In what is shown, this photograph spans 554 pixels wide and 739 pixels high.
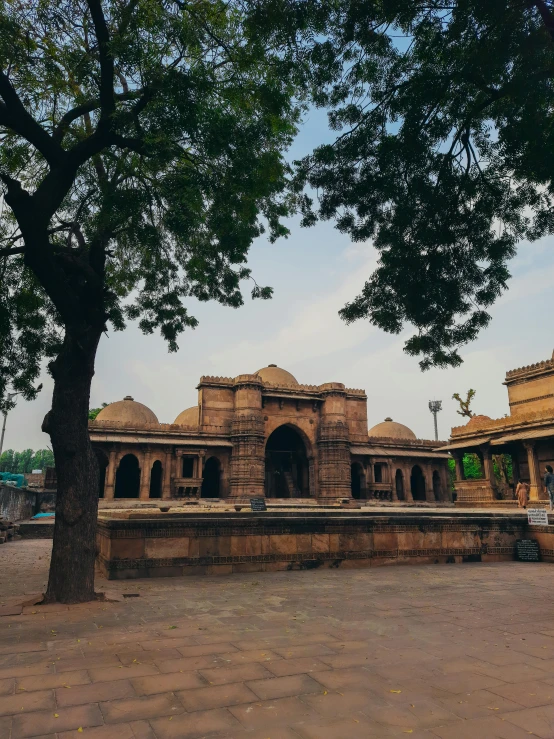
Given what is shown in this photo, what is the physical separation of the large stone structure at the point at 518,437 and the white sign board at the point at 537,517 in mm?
12554

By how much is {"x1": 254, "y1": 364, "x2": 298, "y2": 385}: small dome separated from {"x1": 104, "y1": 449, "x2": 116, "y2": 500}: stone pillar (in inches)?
422

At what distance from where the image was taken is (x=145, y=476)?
27.8 meters

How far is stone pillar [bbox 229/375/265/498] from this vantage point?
93.6 ft

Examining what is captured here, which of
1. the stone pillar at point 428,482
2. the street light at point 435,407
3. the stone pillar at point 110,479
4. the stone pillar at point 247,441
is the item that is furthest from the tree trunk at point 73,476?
the street light at point 435,407

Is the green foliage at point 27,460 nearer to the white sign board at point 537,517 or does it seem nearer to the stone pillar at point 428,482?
the stone pillar at point 428,482

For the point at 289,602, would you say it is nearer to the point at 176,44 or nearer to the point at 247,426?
the point at 176,44

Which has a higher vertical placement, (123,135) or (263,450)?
(123,135)

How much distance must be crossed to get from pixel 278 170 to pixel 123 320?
15.4ft

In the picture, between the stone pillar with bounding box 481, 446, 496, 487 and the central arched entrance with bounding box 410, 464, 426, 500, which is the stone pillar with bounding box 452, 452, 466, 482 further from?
the central arched entrance with bounding box 410, 464, 426, 500

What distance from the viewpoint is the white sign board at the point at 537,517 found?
1055 cm

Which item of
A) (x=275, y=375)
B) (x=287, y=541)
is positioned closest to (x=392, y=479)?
(x=275, y=375)

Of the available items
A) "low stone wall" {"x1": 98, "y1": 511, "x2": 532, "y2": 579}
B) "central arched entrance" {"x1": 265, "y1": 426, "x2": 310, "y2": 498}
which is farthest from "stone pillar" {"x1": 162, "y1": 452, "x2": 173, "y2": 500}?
"low stone wall" {"x1": 98, "y1": 511, "x2": 532, "y2": 579}

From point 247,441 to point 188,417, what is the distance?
6.33m

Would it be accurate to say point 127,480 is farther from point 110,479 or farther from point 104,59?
point 104,59
